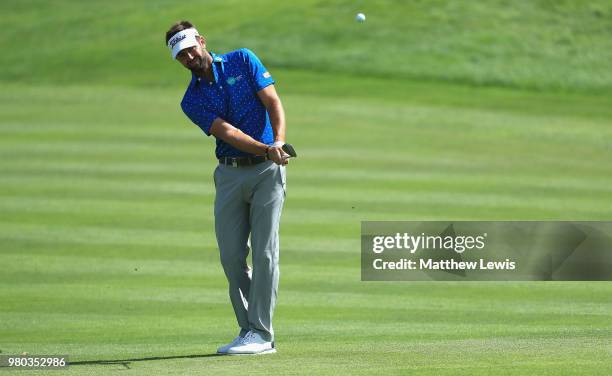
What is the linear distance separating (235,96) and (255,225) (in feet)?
2.49

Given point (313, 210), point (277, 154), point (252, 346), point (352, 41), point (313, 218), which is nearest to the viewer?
point (277, 154)

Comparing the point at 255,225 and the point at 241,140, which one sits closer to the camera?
the point at 241,140

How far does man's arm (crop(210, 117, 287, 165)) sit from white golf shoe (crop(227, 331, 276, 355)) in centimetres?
105

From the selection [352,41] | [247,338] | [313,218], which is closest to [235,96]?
[247,338]

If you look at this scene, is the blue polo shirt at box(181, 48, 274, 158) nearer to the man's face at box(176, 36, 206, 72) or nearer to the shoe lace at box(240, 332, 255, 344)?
the man's face at box(176, 36, 206, 72)

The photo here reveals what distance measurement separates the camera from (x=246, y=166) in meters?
7.18

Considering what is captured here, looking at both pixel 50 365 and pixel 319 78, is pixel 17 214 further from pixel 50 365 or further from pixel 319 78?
pixel 319 78

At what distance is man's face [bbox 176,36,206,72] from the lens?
7.04 m

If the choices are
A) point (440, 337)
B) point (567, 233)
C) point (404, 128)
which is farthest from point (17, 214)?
point (404, 128)

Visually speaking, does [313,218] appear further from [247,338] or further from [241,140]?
[241,140]

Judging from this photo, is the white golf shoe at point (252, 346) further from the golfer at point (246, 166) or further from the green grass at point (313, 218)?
the green grass at point (313, 218)

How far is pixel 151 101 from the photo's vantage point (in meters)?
25.0

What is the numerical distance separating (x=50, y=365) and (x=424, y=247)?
203 inches

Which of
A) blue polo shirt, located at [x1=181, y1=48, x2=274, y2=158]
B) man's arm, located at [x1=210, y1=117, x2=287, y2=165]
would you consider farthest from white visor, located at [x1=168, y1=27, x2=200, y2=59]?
man's arm, located at [x1=210, y1=117, x2=287, y2=165]
